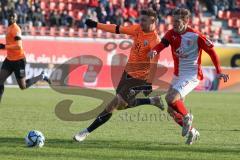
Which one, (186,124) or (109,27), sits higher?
(109,27)

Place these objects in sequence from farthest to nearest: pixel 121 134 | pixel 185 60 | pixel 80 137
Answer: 1. pixel 121 134
2. pixel 185 60
3. pixel 80 137

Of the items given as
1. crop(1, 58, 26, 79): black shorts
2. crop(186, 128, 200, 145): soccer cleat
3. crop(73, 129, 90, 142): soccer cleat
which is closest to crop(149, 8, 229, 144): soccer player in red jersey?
crop(186, 128, 200, 145): soccer cleat

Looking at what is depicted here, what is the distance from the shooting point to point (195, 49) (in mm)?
10648

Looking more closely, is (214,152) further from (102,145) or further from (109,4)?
(109,4)

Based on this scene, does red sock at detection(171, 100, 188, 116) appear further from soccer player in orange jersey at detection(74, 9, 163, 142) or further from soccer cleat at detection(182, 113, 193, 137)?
soccer player in orange jersey at detection(74, 9, 163, 142)

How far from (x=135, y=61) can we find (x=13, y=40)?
537 centimetres

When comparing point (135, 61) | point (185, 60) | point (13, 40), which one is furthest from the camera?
point (13, 40)

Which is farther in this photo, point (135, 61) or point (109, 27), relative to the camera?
point (135, 61)

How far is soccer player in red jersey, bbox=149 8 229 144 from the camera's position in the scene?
1045cm

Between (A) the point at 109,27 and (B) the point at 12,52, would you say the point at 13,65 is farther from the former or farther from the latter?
(A) the point at 109,27

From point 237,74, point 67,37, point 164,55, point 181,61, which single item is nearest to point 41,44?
point 67,37

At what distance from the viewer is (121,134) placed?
1195cm

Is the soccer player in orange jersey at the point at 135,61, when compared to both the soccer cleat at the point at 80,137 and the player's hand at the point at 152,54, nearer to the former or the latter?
the soccer cleat at the point at 80,137

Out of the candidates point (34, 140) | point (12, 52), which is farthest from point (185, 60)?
point (12, 52)
